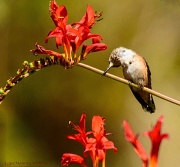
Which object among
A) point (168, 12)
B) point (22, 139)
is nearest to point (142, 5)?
point (168, 12)

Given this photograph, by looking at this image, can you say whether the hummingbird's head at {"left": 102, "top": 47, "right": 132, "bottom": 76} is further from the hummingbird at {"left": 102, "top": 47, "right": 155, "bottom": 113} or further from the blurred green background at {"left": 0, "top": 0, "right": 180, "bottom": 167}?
the blurred green background at {"left": 0, "top": 0, "right": 180, "bottom": 167}

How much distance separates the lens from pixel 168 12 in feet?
23.7

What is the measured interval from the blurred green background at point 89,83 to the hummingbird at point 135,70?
2.79 meters

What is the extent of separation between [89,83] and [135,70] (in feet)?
11.1

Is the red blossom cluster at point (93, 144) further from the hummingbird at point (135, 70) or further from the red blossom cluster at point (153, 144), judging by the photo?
the hummingbird at point (135, 70)

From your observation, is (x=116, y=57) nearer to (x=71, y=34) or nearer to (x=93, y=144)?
(x=71, y=34)

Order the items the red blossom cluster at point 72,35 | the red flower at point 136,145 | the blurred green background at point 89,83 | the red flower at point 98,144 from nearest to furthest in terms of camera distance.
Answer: the red flower at point 136,145
the red flower at point 98,144
the red blossom cluster at point 72,35
the blurred green background at point 89,83

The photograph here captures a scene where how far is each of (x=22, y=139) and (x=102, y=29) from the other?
175 centimetres

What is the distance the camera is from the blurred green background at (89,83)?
249 inches

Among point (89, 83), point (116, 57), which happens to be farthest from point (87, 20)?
point (89, 83)

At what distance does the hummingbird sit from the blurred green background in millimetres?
2790

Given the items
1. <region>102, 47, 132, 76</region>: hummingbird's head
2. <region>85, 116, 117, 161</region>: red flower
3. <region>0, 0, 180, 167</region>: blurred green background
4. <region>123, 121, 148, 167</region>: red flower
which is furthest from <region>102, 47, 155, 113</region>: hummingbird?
<region>0, 0, 180, 167</region>: blurred green background

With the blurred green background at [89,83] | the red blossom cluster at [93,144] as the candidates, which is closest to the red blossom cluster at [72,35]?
the red blossom cluster at [93,144]

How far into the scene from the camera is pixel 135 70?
333 centimetres
